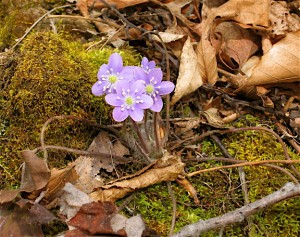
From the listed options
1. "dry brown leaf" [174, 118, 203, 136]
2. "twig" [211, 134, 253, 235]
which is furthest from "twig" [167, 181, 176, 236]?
"dry brown leaf" [174, 118, 203, 136]

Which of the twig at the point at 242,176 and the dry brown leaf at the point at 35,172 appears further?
the twig at the point at 242,176

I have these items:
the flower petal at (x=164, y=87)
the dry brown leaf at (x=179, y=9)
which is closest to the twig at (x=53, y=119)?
the flower petal at (x=164, y=87)

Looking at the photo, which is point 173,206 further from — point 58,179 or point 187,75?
point 187,75

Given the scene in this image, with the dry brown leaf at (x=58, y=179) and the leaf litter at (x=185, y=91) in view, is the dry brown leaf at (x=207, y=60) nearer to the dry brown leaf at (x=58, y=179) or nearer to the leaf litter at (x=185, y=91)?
the leaf litter at (x=185, y=91)

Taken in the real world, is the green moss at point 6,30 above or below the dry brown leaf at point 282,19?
above

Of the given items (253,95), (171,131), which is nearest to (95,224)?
(171,131)

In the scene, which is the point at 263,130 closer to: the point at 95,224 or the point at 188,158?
the point at 188,158
